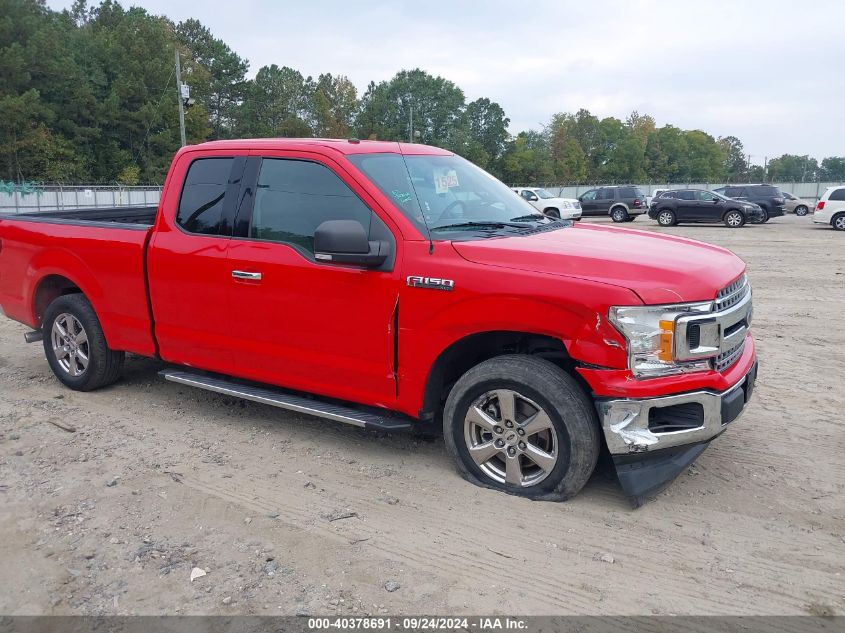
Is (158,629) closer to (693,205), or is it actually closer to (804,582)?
(804,582)

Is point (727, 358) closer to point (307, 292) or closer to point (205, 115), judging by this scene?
point (307, 292)

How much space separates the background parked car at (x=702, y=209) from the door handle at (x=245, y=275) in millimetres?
26390

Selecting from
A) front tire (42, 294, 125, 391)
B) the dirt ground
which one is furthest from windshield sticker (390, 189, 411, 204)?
front tire (42, 294, 125, 391)

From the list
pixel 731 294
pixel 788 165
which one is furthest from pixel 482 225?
pixel 788 165

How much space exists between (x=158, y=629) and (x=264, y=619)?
1.40 feet

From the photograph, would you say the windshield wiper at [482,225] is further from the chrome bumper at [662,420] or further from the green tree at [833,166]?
the green tree at [833,166]

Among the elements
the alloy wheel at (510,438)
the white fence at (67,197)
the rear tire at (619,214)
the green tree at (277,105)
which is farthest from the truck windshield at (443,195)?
the green tree at (277,105)

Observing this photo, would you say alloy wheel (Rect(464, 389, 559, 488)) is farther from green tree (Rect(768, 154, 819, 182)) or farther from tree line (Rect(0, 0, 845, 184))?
green tree (Rect(768, 154, 819, 182))

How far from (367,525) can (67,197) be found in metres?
34.4

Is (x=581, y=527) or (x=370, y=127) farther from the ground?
(x=370, y=127)

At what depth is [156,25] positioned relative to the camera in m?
70.7

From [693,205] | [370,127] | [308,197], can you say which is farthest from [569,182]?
[308,197]

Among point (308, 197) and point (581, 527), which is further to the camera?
point (308, 197)

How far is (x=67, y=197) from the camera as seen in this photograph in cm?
3341
